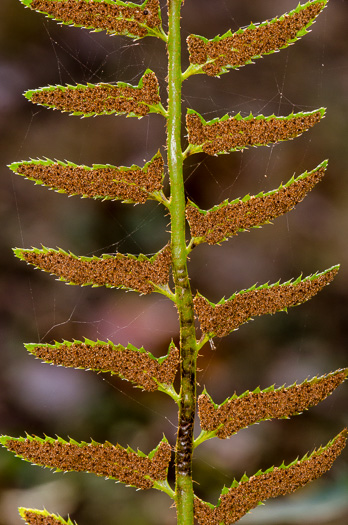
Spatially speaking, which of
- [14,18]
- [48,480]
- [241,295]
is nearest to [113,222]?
[14,18]

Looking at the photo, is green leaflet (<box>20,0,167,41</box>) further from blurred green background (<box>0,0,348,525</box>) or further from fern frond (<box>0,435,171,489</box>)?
blurred green background (<box>0,0,348,525</box>)

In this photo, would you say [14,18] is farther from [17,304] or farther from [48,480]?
[48,480]

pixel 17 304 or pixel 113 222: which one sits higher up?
pixel 113 222

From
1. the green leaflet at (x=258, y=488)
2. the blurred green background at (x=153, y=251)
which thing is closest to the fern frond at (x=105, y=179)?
the green leaflet at (x=258, y=488)

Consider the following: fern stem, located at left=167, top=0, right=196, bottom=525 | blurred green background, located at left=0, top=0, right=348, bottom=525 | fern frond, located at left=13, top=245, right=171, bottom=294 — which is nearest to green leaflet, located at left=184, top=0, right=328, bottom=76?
fern stem, located at left=167, top=0, right=196, bottom=525

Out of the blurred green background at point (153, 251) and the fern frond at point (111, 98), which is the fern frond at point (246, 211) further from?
the blurred green background at point (153, 251)
